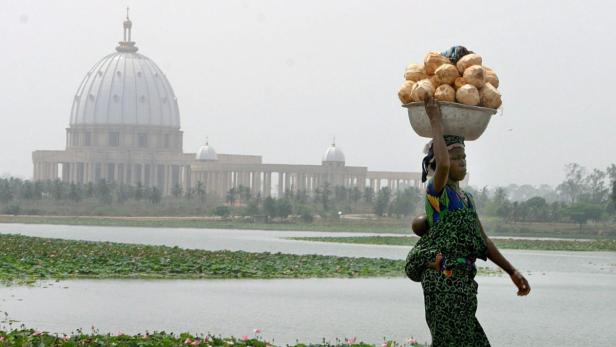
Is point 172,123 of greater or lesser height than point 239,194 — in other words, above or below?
above

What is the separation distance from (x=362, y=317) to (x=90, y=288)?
585 cm

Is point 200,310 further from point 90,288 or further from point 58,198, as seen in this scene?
point 58,198

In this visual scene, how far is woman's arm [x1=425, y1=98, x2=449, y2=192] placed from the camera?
723 cm

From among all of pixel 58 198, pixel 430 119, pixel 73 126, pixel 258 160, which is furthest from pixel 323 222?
pixel 430 119

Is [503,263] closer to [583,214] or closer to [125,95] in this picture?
[583,214]

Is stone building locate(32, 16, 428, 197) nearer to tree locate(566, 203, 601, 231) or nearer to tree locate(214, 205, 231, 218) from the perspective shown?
tree locate(214, 205, 231, 218)

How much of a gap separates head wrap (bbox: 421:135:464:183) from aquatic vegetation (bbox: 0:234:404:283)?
52.6ft

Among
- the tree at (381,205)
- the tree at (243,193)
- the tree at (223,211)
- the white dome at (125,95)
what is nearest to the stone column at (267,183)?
the tree at (243,193)

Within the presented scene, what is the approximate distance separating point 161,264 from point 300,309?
374 inches

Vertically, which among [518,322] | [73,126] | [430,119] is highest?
[73,126]

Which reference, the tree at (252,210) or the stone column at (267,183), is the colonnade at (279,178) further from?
the tree at (252,210)

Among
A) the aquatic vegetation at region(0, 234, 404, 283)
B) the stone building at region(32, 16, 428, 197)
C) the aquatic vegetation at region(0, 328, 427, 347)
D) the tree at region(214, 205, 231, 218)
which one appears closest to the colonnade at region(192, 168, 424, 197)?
the stone building at region(32, 16, 428, 197)

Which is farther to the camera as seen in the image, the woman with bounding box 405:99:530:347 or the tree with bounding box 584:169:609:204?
the tree with bounding box 584:169:609:204

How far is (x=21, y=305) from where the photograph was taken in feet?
58.3
